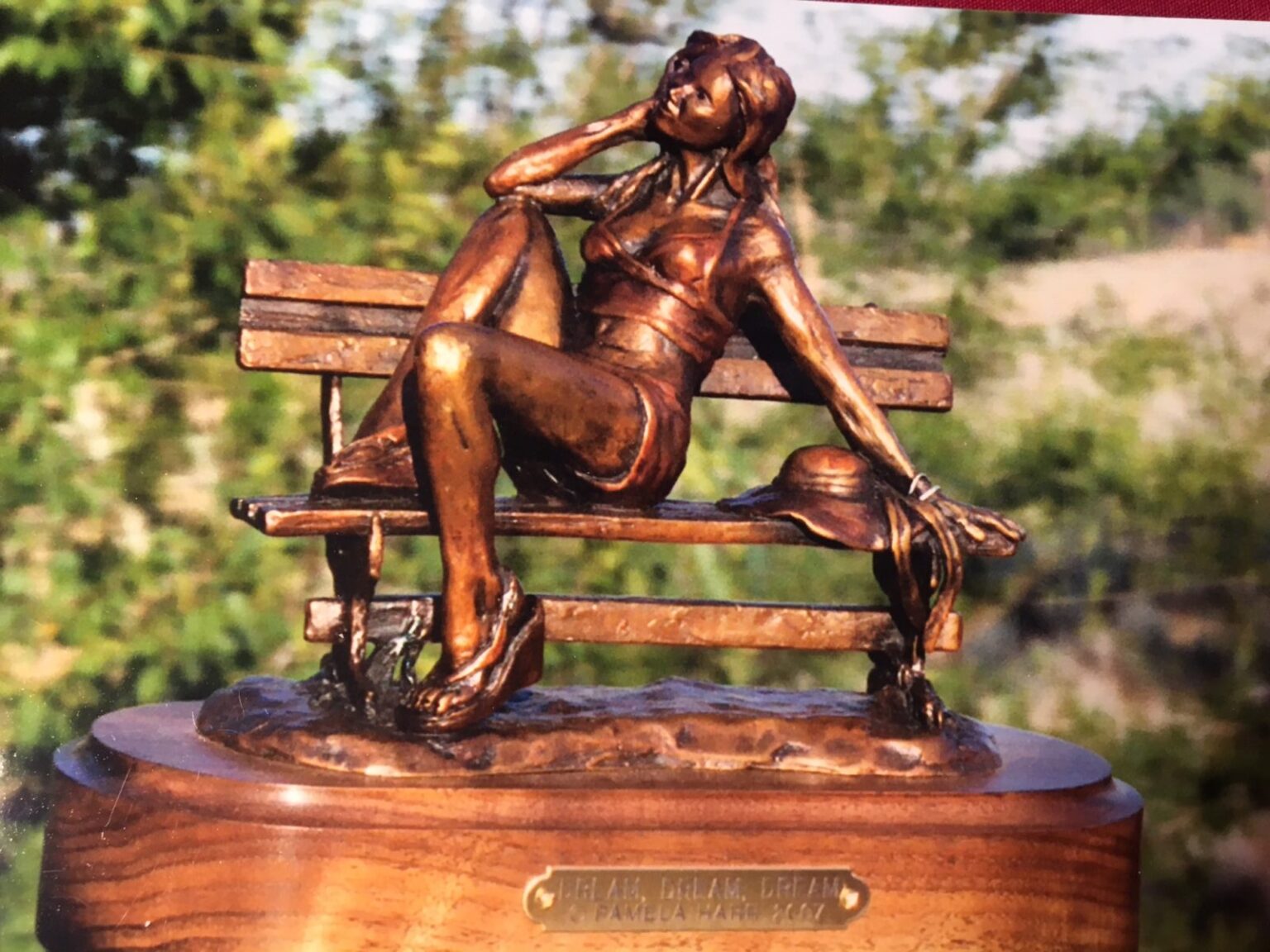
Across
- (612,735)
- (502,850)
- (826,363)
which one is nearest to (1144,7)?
(826,363)

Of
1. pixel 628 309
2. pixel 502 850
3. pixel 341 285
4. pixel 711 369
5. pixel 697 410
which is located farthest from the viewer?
pixel 697 410

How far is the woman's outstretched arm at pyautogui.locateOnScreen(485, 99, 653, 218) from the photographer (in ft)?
12.0

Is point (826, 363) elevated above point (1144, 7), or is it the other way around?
point (1144, 7)

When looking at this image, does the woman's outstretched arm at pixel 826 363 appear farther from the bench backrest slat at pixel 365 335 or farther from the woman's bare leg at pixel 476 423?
the woman's bare leg at pixel 476 423

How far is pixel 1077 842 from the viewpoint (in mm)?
3428

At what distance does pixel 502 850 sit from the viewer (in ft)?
10.4

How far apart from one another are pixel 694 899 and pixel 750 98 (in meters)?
1.53

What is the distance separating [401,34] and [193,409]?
3.49 ft

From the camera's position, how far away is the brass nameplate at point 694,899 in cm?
318

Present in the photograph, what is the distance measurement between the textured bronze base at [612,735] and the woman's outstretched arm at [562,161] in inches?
38.8

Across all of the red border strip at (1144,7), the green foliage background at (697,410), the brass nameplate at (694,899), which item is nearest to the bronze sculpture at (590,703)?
the brass nameplate at (694,899)

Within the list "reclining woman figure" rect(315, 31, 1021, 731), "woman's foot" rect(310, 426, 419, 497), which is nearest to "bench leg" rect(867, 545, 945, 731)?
"reclining woman figure" rect(315, 31, 1021, 731)

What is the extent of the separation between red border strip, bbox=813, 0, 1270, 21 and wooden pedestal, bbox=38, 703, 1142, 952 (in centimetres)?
186

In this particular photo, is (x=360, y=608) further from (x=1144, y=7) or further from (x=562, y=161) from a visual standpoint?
(x=1144, y=7)
